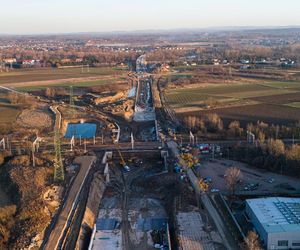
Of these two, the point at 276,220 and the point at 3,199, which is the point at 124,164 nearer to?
the point at 3,199

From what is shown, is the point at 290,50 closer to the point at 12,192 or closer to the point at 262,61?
the point at 262,61

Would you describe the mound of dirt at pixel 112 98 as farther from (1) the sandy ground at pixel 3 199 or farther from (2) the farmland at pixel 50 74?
(1) the sandy ground at pixel 3 199

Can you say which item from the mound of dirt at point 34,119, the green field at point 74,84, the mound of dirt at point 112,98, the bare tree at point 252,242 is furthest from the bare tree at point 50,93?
the bare tree at point 252,242

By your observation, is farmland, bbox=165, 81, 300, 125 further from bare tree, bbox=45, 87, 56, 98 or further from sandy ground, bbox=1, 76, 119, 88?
sandy ground, bbox=1, 76, 119, 88

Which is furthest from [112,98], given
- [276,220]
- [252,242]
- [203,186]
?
[252,242]

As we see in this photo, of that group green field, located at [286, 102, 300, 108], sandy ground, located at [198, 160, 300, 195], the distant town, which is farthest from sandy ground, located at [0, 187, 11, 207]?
green field, located at [286, 102, 300, 108]

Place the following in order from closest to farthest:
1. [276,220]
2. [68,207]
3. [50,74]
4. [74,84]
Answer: [276,220]
[68,207]
[74,84]
[50,74]
